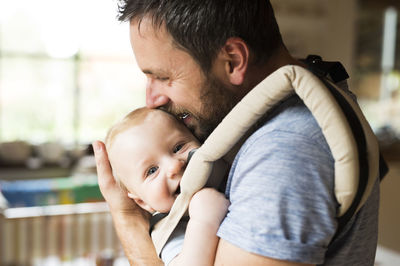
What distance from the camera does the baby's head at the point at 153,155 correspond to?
3.63 ft

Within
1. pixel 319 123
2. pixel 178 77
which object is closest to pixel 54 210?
pixel 178 77

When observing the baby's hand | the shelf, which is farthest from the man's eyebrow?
the shelf

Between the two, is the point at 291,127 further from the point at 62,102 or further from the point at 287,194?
the point at 62,102

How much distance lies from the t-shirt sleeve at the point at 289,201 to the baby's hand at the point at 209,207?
119 mm

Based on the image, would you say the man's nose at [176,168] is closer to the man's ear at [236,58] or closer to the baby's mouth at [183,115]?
the baby's mouth at [183,115]

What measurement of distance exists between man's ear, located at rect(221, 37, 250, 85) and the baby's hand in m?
0.21

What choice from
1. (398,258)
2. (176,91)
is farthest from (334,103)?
(398,258)

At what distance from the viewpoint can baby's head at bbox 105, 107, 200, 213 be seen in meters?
1.11

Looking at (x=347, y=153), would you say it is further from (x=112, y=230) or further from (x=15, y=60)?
(x=15, y=60)

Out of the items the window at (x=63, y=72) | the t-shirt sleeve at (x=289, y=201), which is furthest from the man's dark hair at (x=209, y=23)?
the window at (x=63, y=72)

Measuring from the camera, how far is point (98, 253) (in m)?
3.58

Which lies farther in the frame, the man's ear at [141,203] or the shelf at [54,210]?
the shelf at [54,210]

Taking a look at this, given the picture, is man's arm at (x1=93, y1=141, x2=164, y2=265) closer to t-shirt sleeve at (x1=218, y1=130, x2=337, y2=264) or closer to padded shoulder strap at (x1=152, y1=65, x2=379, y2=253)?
padded shoulder strap at (x1=152, y1=65, x2=379, y2=253)

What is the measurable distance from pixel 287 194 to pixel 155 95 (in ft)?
1.50
